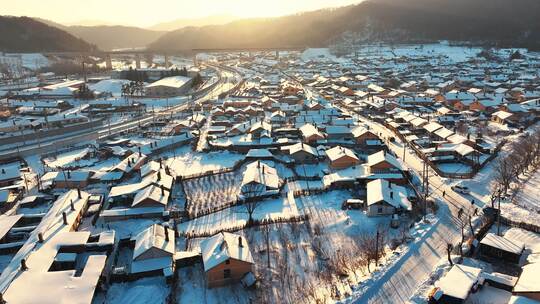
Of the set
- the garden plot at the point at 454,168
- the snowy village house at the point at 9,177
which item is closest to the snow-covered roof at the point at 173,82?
the snowy village house at the point at 9,177

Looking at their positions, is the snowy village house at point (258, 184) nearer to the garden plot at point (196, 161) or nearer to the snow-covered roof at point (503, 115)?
the garden plot at point (196, 161)

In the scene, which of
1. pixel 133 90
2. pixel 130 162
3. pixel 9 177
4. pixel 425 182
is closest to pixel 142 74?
pixel 133 90

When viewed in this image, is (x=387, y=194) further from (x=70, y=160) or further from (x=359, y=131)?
(x=70, y=160)

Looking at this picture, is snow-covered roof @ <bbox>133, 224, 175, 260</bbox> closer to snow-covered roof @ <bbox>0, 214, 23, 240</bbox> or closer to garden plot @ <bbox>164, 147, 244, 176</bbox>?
snow-covered roof @ <bbox>0, 214, 23, 240</bbox>

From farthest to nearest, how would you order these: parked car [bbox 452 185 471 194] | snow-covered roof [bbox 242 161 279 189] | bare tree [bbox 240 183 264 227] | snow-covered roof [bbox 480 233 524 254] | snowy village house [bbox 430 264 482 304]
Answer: snow-covered roof [bbox 242 161 279 189]
parked car [bbox 452 185 471 194]
bare tree [bbox 240 183 264 227]
snow-covered roof [bbox 480 233 524 254]
snowy village house [bbox 430 264 482 304]

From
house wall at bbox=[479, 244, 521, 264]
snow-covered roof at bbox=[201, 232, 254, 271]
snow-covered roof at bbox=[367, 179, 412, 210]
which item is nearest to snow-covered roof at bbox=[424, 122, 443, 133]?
snow-covered roof at bbox=[367, 179, 412, 210]

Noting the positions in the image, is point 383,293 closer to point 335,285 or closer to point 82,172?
point 335,285
